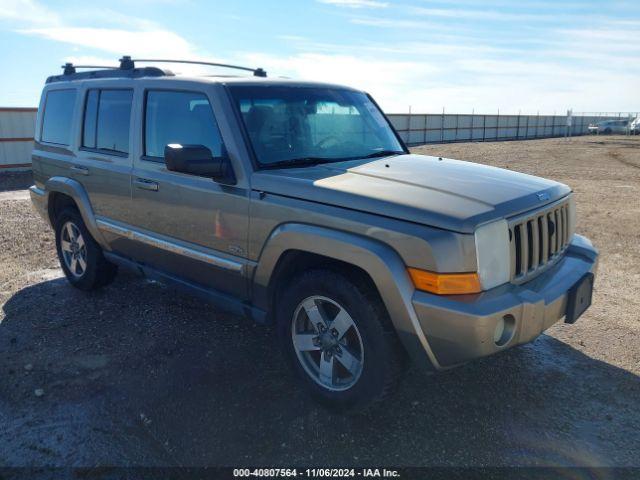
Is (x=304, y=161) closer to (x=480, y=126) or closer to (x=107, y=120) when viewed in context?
(x=107, y=120)

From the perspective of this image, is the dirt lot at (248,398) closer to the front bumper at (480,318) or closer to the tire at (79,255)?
the tire at (79,255)

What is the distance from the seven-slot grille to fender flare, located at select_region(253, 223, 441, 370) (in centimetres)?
61

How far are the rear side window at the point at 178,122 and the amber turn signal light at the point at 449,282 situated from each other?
1.69 m

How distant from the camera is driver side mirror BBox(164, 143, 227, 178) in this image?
3344 mm

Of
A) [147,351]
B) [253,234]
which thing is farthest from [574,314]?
[147,351]

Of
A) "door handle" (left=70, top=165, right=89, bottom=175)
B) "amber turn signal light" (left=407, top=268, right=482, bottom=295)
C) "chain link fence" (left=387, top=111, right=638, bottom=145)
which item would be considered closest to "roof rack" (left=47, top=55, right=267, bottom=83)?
"door handle" (left=70, top=165, right=89, bottom=175)

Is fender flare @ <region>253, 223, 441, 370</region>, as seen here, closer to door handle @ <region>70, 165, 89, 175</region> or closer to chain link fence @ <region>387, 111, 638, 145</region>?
door handle @ <region>70, 165, 89, 175</region>

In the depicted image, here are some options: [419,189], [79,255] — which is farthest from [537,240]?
[79,255]

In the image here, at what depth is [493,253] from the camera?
9.28ft

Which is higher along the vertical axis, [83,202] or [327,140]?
[327,140]

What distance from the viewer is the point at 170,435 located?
3.15 m

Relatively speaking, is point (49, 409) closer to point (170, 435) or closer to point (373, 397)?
point (170, 435)

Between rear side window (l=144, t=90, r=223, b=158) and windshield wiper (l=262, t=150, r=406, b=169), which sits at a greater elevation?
rear side window (l=144, t=90, r=223, b=158)

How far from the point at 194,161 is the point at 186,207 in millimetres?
573
